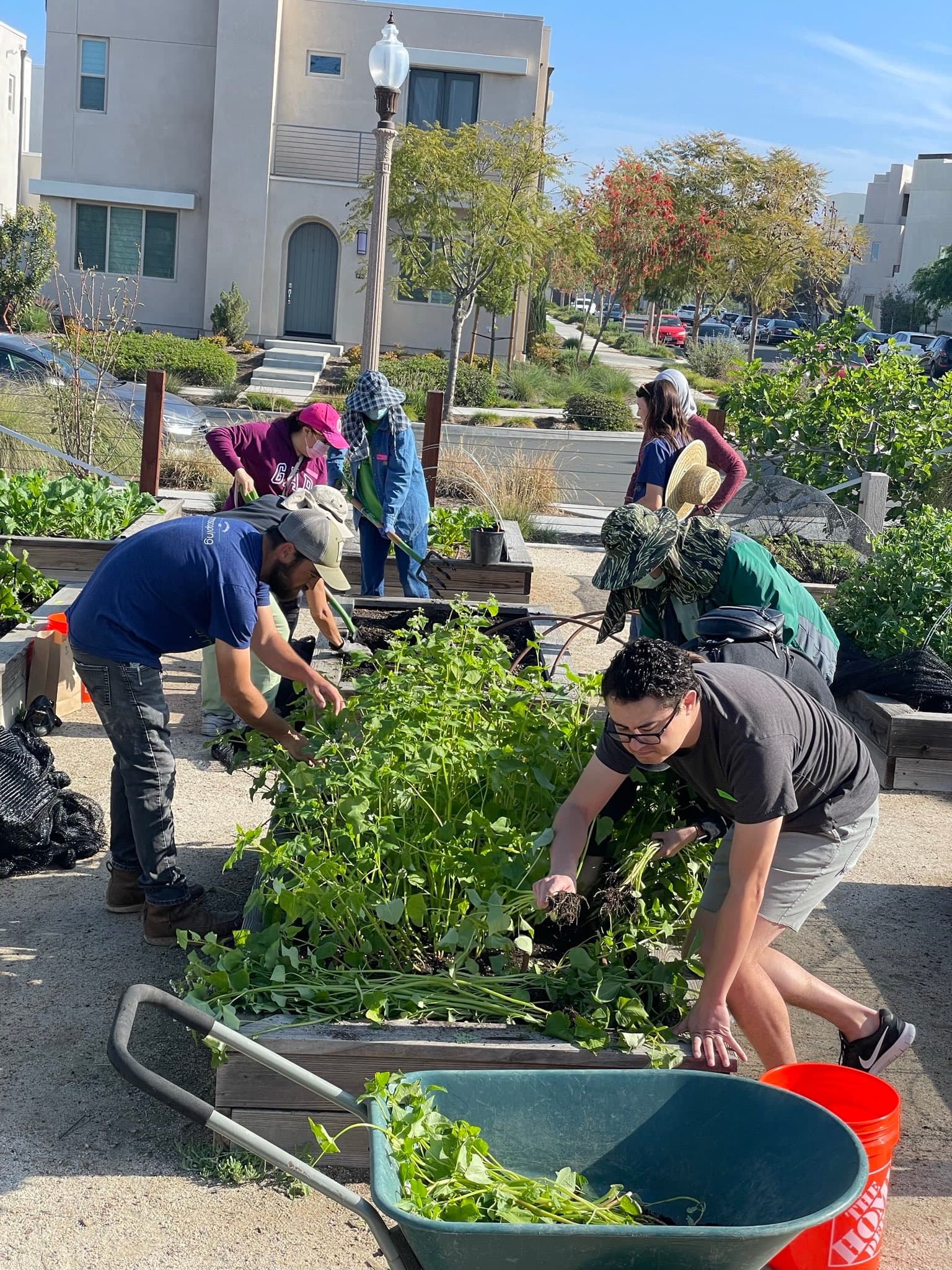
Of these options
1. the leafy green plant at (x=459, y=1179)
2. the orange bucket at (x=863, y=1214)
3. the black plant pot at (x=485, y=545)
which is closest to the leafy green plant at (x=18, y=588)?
the black plant pot at (x=485, y=545)

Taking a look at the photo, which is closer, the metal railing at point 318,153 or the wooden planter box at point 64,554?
the wooden planter box at point 64,554

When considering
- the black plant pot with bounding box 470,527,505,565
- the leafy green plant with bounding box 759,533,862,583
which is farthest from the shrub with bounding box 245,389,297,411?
the black plant pot with bounding box 470,527,505,565

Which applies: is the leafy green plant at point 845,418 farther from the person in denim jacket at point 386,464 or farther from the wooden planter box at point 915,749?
the wooden planter box at point 915,749

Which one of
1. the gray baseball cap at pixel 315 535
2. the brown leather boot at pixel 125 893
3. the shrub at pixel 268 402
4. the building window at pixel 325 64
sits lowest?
the brown leather boot at pixel 125 893

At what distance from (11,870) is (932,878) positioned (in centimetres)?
375

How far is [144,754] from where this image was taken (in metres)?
4.21

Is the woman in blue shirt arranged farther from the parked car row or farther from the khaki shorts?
the parked car row

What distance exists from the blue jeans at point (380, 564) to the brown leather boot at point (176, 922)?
383cm

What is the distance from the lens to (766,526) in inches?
396

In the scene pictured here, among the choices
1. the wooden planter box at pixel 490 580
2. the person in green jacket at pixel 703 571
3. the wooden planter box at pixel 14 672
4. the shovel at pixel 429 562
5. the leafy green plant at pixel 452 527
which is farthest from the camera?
the leafy green plant at pixel 452 527

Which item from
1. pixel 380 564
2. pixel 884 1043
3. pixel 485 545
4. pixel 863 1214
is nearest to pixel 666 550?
pixel 884 1043

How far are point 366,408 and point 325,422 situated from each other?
79cm

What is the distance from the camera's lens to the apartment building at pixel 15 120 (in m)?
43.6

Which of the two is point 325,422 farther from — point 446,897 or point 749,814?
point 749,814
